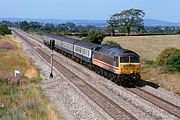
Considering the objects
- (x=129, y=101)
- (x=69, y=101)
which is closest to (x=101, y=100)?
(x=129, y=101)

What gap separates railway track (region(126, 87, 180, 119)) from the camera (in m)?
21.3

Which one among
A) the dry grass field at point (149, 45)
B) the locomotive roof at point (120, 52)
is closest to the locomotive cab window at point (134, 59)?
the locomotive roof at point (120, 52)

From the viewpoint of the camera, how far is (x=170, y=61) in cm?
A: 3688

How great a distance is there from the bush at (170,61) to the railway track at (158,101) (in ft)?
23.5

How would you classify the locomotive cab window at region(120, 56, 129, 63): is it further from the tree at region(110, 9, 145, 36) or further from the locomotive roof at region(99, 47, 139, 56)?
the tree at region(110, 9, 145, 36)

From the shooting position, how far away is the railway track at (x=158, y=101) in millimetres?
Result: 21266

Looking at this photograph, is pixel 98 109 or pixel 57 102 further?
pixel 57 102

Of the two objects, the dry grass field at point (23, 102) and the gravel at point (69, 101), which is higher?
the dry grass field at point (23, 102)

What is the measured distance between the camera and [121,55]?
2998 centimetres

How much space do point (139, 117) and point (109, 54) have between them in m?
12.9

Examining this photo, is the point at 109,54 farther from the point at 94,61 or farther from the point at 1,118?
the point at 1,118

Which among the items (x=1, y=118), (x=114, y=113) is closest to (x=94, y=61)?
(x=114, y=113)

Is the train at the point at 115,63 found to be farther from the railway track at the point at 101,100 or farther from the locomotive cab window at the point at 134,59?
the railway track at the point at 101,100

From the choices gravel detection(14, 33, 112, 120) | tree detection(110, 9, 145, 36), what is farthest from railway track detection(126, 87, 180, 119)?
tree detection(110, 9, 145, 36)
